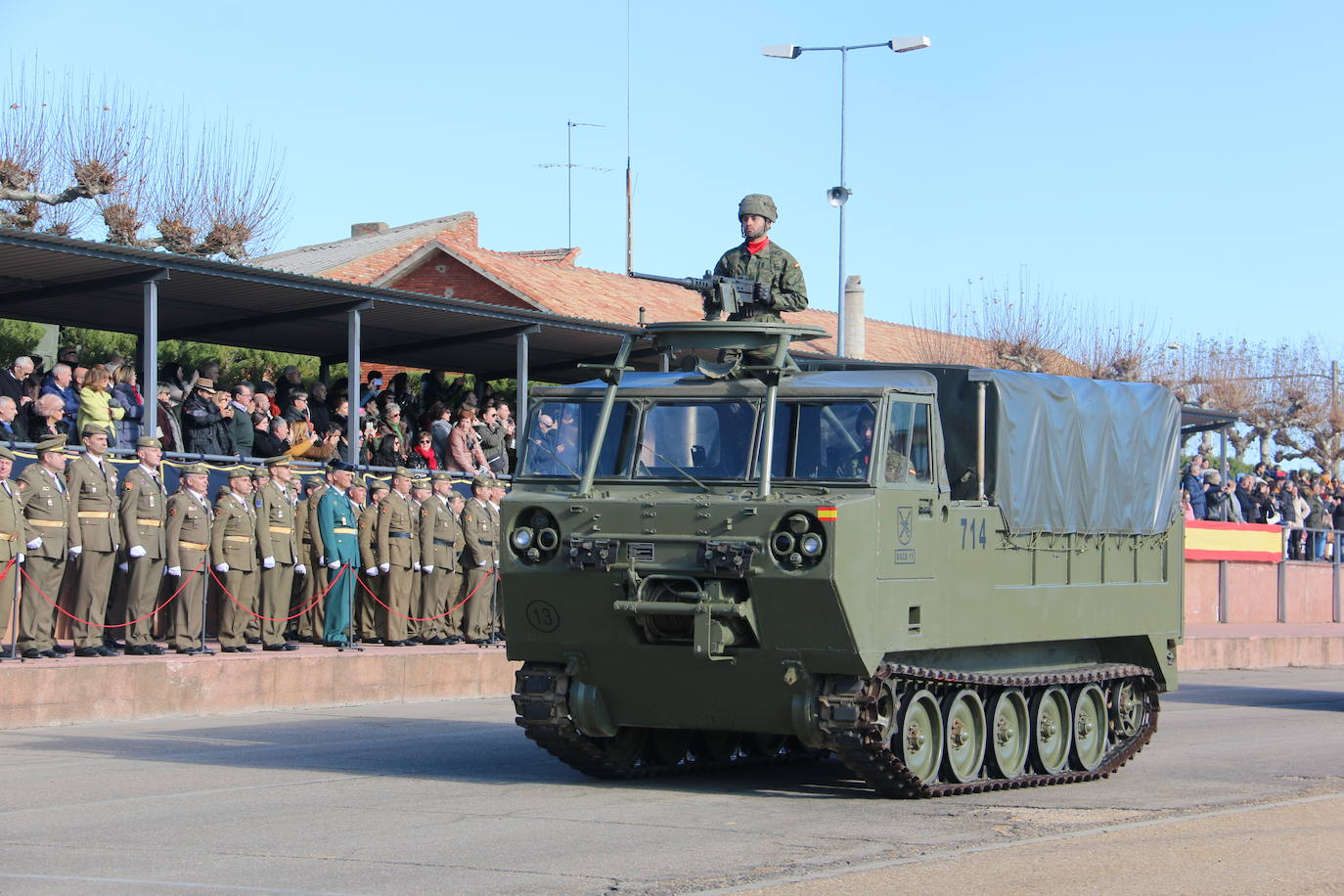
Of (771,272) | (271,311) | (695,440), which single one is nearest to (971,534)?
(695,440)

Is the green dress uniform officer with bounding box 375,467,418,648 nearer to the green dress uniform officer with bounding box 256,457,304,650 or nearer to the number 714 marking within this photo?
the green dress uniform officer with bounding box 256,457,304,650

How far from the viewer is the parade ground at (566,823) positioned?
342 inches

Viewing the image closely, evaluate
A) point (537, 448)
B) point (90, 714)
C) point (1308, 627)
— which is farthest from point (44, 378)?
point (1308, 627)

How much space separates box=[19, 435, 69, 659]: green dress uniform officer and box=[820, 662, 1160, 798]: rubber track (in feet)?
27.6

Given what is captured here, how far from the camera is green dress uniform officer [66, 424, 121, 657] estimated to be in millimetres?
17219

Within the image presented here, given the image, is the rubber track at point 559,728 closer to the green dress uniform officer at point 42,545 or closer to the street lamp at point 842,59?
the green dress uniform officer at point 42,545

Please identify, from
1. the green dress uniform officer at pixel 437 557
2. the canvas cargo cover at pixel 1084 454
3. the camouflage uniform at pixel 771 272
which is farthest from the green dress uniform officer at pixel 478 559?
the canvas cargo cover at pixel 1084 454

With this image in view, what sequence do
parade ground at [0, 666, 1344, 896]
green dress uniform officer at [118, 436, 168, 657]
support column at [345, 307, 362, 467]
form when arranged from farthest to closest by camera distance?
1. support column at [345, 307, 362, 467]
2. green dress uniform officer at [118, 436, 168, 657]
3. parade ground at [0, 666, 1344, 896]

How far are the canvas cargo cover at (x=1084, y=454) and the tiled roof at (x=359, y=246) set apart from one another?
35.5 meters

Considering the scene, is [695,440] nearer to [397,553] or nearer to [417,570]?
[397,553]

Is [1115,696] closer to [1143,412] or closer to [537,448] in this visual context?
[1143,412]

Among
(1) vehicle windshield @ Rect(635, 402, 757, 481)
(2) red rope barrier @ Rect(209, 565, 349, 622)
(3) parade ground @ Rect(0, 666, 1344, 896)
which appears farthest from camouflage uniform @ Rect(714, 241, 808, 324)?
(2) red rope barrier @ Rect(209, 565, 349, 622)

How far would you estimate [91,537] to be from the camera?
17.3 meters

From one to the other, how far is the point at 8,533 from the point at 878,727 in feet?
28.9
